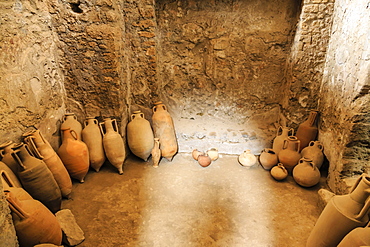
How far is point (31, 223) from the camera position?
1.50 m

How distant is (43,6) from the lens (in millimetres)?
2420

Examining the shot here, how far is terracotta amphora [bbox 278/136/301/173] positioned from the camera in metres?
2.63

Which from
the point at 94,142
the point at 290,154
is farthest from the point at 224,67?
the point at 94,142

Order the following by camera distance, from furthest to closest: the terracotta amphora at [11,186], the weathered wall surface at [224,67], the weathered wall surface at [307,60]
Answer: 1. the weathered wall surface at [224,67]
2. the weathered wall surface at [307,60]
3. the terracotta amphora at [11,186]

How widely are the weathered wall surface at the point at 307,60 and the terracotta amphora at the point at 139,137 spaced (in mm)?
1811

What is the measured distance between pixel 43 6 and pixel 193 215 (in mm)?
2574

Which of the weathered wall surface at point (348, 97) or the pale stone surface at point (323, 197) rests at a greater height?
the weathered wall surface at point (348, 97)

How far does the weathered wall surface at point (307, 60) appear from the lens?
8.66 ft

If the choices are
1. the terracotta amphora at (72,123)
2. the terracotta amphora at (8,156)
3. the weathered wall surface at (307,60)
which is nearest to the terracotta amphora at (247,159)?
the weathered wall surface at (307,60)

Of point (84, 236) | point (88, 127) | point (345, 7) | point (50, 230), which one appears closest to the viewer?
point (50, 230)

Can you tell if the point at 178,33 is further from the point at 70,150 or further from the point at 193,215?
the point at 193,215

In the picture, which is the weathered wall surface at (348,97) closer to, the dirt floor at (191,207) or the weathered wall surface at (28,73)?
the dirt floor at (191,207)

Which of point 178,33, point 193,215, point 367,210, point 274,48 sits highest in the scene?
point 178,33

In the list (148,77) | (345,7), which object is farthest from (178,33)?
(345,7)
